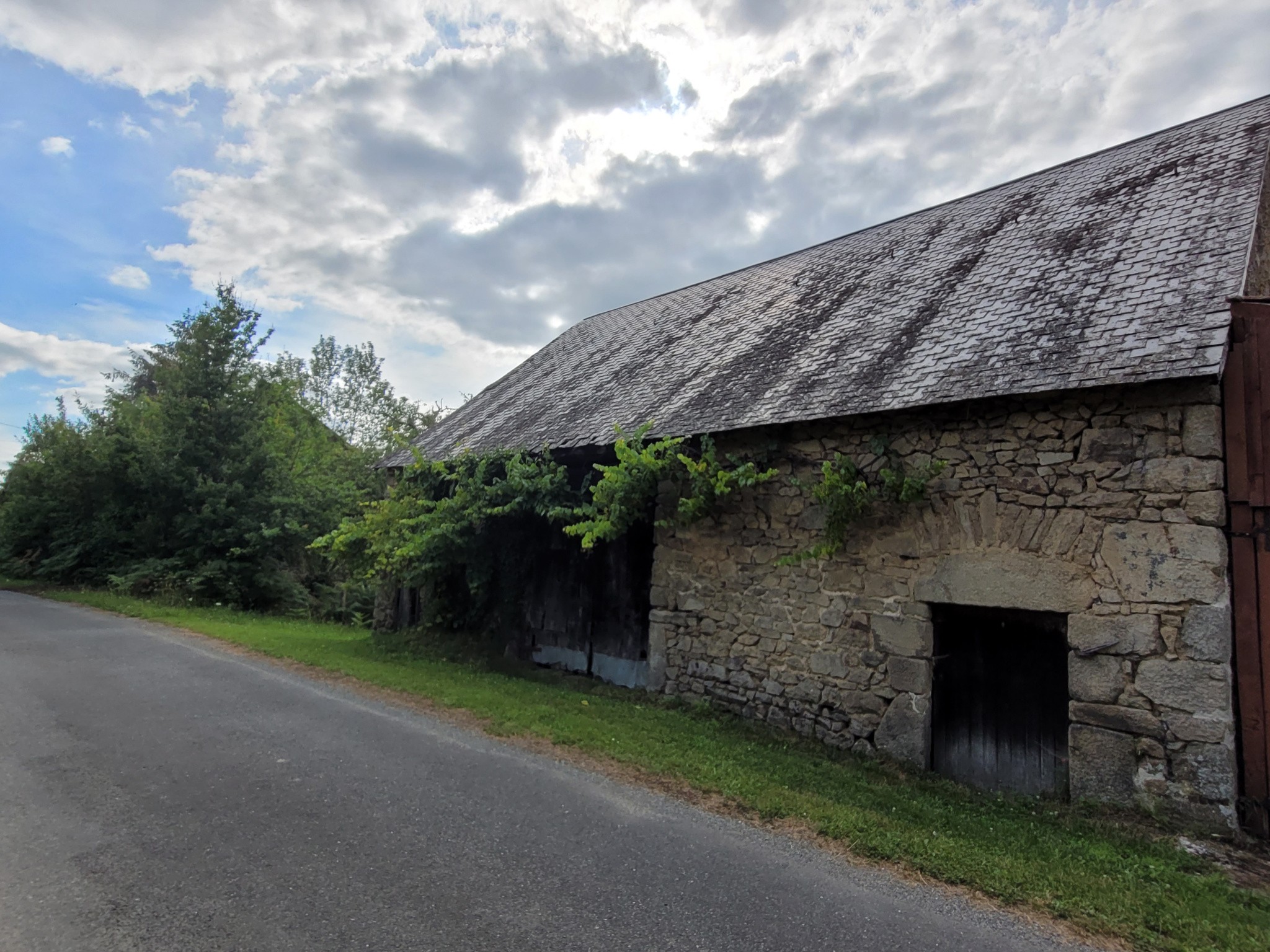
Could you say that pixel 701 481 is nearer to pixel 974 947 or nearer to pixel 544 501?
pixel 544 501

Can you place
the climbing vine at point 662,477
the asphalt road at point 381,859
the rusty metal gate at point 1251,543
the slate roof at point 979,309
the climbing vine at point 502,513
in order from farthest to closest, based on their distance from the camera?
the climbing vine at point 502,513, the climbing vine at point 662,477, the slate roof at point 979,309, the rusty metal gate at point 1251,543, the asphalt road at point 381,859

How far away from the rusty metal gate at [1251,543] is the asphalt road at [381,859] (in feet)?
9.03

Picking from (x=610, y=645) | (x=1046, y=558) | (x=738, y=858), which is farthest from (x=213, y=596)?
(x=1046, y=558)

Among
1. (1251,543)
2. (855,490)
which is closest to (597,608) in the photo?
(855,490)

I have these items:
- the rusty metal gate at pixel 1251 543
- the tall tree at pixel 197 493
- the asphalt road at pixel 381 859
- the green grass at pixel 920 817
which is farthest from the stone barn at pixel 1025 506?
the tall tree at pixel 197 493

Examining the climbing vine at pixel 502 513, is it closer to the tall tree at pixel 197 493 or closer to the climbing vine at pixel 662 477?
the climbing vine at pixel 662 477

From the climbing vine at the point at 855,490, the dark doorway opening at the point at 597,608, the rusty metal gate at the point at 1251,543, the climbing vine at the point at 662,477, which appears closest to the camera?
the rusty metal gate at the point at 1251,543

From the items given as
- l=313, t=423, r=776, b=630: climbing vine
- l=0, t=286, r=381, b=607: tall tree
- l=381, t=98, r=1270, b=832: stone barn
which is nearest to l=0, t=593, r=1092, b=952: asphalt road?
l=381, t=98, r=1270, b=832: stone barn

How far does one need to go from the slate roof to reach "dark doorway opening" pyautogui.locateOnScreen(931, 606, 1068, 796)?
6.91 feet

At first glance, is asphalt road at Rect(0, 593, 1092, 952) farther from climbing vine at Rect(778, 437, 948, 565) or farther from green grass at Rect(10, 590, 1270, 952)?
climbing vine at Rect(778, 437, 948, 565)

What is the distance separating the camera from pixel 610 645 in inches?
400

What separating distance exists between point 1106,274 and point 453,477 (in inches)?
340

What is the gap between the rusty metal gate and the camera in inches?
197

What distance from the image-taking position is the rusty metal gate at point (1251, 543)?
4992mm
